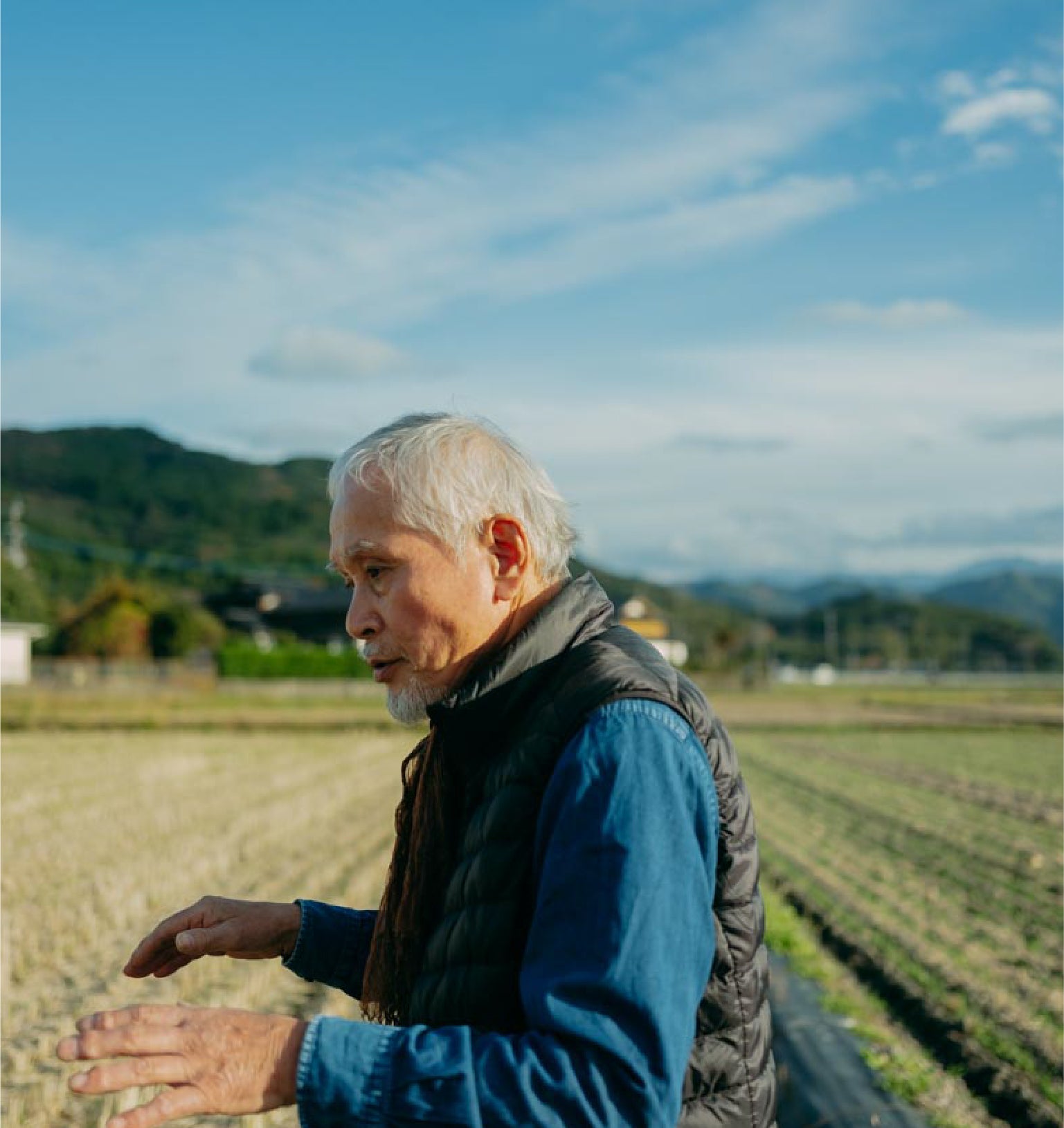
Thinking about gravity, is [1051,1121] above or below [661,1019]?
below

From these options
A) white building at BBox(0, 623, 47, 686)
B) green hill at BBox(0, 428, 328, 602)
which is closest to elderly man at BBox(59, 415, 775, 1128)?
white building at BBox(0, 623, 47, 686)

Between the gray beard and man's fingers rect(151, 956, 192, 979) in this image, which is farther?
man's fingers rect(151, 956, 192, 979)

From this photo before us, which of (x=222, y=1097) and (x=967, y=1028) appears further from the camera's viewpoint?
(x=967, y=1028)

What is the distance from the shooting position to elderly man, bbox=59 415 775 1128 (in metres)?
1.76

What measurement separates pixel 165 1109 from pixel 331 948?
87cm

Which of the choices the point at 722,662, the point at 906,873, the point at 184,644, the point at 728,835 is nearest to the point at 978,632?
the point at 722,662

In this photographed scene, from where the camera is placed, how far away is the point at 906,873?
12656 mm

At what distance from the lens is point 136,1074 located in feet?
5.68

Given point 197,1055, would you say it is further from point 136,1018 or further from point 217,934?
point 217,934

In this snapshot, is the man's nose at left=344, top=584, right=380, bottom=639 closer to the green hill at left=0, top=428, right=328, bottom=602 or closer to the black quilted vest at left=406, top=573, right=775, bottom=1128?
the black quilted vest at left=406, top=573, right=775, bottom=1128

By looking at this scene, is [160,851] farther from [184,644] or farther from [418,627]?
[184,644]

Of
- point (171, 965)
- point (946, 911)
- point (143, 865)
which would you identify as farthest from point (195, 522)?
point (171, 965)

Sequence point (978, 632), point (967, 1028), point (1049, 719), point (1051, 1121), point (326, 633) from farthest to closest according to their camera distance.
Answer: point (978, 632)
point (326, 633)
point (1049, 719)
point (967, 1028)
point (1051, 1121)

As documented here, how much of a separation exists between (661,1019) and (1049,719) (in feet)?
144
